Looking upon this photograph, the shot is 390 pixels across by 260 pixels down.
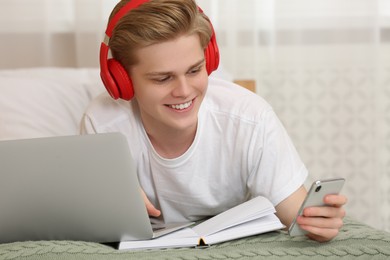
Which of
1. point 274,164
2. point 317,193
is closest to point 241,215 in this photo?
point 317,193

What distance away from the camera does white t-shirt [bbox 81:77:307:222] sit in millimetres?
1471

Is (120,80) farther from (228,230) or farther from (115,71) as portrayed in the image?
(228,230)

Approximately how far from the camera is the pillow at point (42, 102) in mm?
1874

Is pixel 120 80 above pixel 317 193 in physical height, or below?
above

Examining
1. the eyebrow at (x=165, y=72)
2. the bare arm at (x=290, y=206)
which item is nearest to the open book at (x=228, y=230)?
the bare arm at (x=290, y=206)

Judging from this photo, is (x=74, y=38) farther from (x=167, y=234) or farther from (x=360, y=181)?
(x=167, y=234)

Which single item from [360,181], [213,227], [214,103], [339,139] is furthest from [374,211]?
[213,227]

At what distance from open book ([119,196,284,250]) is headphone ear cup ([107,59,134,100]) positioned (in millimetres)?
317

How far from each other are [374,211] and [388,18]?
2.19ft

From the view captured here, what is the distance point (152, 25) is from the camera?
136 cm

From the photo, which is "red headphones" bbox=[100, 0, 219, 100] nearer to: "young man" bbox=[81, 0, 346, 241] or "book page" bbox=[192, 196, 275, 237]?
"young man" bbox=[81, 0, 346, 241]

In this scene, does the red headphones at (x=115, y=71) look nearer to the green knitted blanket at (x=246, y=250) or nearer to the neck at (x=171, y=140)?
the neck at (x=171, y=140)

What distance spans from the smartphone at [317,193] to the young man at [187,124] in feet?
0.04

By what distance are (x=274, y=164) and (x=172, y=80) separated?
0.27 m
